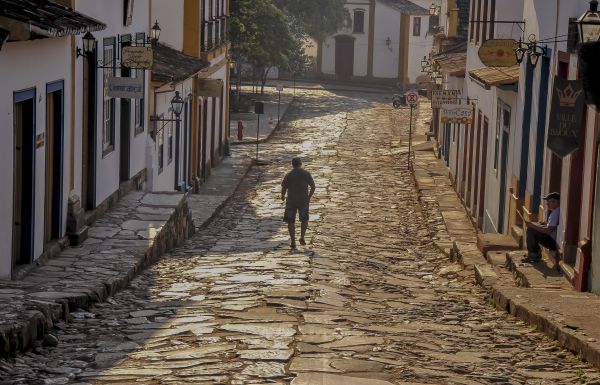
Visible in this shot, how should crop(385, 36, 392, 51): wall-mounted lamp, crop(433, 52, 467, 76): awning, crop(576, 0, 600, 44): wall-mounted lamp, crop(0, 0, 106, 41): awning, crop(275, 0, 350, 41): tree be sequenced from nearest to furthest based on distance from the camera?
1. crop(576, 0, 600, 44): wall-mounted lamp
2. crop(0, 0, 106, 41): awning
3. crop(433, 52, 467, 76): awning
4. crop(275, 0, 350, 41): tree
5. crop(385, 36, 392, 51): wall-mounted lamp

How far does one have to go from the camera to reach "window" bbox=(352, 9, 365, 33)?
217 feet

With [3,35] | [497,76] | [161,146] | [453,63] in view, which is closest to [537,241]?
[497,76]

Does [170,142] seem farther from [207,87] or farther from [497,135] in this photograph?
[497,135]

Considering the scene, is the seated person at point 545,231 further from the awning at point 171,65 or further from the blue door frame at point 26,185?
the awning at point 171,65

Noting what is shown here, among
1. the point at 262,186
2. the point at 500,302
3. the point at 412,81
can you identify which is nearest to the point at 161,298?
the point at 500,302

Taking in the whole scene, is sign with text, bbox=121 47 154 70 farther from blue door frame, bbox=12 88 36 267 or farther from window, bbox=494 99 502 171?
window, bbox=494 99 502 171

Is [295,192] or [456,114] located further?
[456,114]

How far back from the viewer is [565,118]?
13305 mm

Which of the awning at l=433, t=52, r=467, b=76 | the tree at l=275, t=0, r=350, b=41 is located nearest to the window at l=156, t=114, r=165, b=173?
the awning at l=433, t=52, r=467, b=76

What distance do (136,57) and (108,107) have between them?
992 millimetres

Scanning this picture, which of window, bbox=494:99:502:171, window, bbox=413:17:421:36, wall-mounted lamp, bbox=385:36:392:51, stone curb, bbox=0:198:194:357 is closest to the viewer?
stone curb, bbox=0:198:194:357

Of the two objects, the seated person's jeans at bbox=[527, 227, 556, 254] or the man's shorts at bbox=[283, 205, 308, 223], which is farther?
the man's shorts at bbox=[283, 205, 308, 223]

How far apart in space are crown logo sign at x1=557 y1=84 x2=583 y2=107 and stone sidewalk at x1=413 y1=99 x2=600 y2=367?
2070mm

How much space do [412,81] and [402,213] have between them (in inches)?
1593
